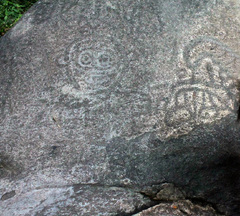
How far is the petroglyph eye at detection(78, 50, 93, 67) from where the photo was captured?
1.29 metres

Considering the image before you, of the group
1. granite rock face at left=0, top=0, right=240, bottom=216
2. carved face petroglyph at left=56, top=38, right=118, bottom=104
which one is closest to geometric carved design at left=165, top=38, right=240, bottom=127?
granite rock face at left=0, top=0, right=240, bottom=216

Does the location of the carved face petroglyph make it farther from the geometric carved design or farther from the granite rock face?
the geometric carved design

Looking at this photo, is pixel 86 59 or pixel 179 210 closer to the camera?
pixel 179 210

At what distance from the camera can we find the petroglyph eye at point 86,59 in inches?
50.9

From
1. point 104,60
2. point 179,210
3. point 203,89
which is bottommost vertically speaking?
point 179,210

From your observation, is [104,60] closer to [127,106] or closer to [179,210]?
[127,106]

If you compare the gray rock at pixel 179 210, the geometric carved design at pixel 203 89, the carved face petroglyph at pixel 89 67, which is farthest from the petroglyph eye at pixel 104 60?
the gray rock at pixel 179 210

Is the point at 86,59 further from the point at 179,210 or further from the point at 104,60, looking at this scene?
the point at 179,210

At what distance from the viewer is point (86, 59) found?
51.0 inches

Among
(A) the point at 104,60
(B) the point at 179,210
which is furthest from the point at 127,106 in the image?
(B) the point at 179,210

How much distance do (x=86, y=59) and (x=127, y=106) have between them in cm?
23

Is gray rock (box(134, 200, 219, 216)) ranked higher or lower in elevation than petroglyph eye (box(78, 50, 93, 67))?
lower

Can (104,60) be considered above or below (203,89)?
above

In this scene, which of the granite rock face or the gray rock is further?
the granite rock face
